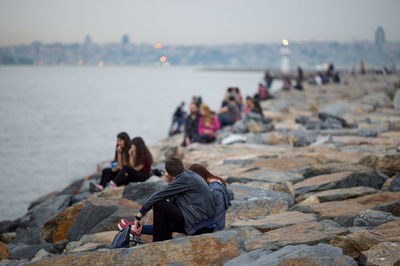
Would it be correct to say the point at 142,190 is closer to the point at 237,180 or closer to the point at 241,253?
the point at 237,180

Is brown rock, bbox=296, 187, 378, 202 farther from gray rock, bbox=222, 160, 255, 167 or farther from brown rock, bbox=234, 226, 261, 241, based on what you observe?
gray rock, bbox=222, 160, 255, 167

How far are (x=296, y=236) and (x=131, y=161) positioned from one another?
13.4ft

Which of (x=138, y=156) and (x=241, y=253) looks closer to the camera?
(x=241, y=253)

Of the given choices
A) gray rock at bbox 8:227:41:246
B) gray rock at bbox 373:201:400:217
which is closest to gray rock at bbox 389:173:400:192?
gray rock at bbox 373:201:400:217

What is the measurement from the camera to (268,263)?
3.67m

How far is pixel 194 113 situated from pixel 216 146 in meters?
1.00

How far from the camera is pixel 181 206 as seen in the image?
477 cm

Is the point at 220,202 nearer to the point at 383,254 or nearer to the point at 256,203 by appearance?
the point at 256,203

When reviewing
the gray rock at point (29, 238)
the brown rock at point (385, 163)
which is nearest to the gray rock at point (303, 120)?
the brown rock at point (385, 163)

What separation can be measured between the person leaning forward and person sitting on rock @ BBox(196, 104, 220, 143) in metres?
7.36

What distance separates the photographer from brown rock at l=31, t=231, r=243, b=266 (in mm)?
4074

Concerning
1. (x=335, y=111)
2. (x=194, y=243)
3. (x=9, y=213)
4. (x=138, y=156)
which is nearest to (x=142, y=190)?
(x=138, y=156)

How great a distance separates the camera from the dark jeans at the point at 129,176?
777cm

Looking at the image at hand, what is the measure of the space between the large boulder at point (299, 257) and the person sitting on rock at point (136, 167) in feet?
12.9
